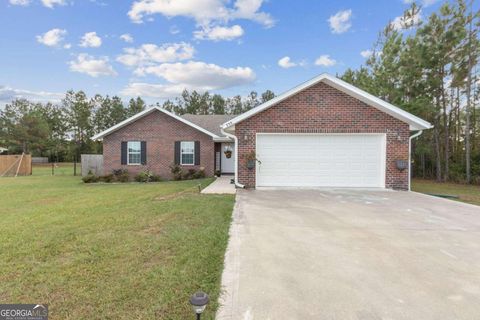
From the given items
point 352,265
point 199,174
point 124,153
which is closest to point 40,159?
point 124,153

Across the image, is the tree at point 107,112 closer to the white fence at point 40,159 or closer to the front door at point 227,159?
the white fence at point 40,159

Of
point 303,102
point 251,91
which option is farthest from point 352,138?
point 251,91

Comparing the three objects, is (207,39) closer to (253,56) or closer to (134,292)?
(253,56)

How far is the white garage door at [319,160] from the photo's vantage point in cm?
1043

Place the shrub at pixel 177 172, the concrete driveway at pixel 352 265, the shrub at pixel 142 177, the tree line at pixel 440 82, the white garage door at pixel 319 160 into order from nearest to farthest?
the concrete driveway at pixel 352 265, the white garage door at pixel 319 160, the shrub at pixel 142 177, the shrub at pixel 177 172, the tree line at pixel 440 82

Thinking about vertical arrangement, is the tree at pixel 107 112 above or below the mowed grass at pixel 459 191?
above

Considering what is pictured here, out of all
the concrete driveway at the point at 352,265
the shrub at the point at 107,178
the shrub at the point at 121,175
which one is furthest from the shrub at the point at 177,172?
the concrete driveway at the point at 352,265

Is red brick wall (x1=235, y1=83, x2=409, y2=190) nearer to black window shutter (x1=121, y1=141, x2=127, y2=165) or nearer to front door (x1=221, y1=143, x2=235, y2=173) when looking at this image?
front door (x1=221, y1=143, x2=235, y2=173)

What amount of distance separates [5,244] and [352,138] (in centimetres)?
1018

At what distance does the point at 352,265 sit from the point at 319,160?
7.31 m

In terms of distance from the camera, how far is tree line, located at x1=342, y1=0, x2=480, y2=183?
15531 mm

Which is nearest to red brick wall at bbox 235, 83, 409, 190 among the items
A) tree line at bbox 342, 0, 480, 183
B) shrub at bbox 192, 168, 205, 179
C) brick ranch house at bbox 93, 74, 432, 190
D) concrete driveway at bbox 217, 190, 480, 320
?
brick ranch house at bbox 93, 74, 432, 190

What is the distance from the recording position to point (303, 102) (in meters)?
10.3

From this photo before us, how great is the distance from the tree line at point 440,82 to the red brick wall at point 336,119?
836 centimetres
